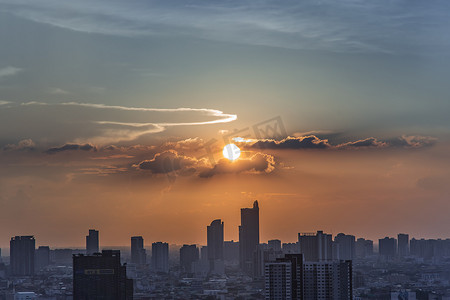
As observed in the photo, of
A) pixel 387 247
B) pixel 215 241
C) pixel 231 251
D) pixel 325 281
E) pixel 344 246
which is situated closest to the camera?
pixel 325 281

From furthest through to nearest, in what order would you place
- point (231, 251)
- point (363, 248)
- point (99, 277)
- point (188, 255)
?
point (363, 248)
point (188, 255)
point (231, 251)
point (99, 277)

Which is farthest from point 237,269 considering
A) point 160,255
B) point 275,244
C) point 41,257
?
point 41,257

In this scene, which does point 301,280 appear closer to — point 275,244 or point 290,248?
point 290,248

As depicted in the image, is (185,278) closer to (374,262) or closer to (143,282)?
(143,282)

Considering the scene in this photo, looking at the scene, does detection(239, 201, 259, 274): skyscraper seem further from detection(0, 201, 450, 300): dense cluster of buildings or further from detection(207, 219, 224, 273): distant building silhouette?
detection(207, 219, 224, 273): distant building silhouette

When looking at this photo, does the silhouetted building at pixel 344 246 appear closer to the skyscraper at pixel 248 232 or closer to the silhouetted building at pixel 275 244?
the silhouetted building at pixel 275 244

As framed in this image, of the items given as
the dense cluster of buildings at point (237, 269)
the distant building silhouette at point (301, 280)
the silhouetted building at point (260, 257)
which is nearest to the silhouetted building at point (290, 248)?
the dense cluster of buildings at point (237, 269)
